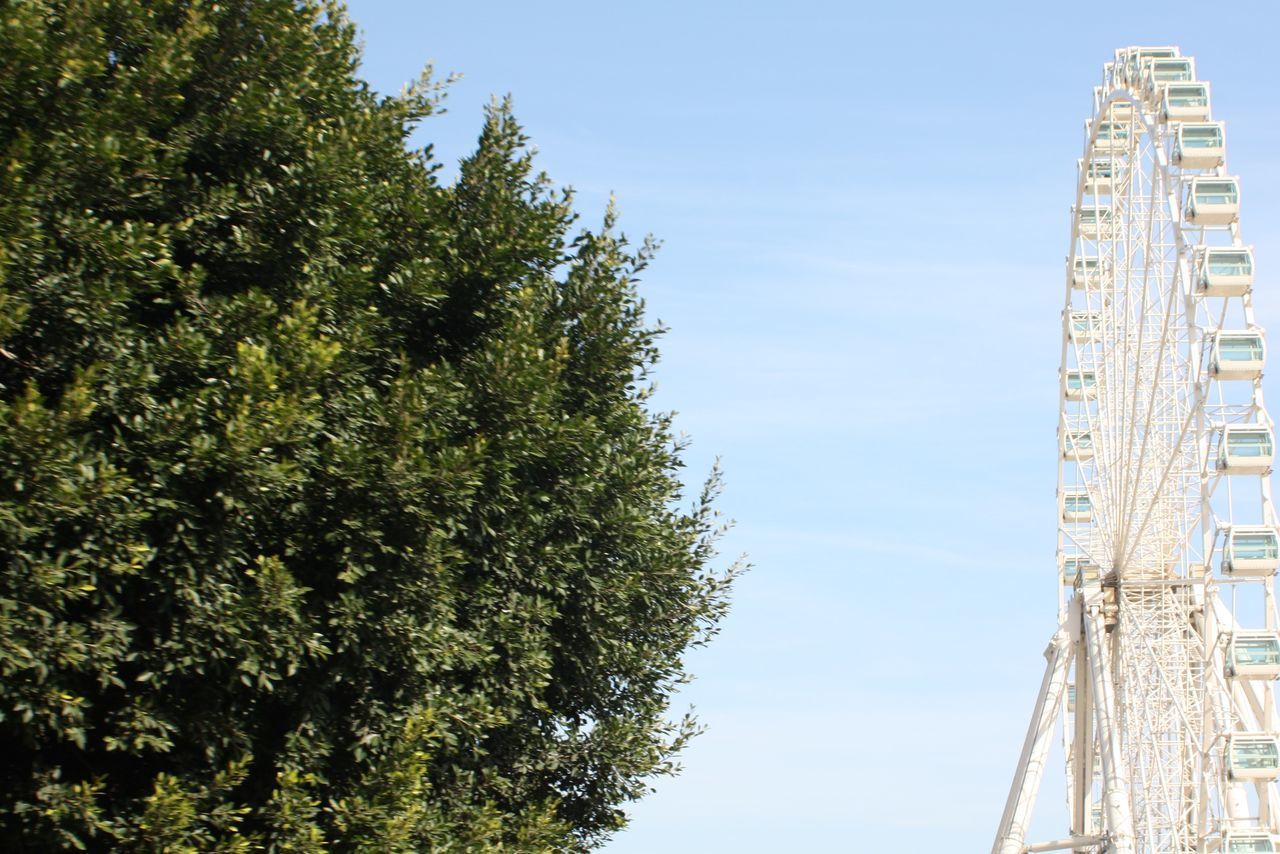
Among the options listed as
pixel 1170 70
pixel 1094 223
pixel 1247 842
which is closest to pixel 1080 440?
pixel 1094 223

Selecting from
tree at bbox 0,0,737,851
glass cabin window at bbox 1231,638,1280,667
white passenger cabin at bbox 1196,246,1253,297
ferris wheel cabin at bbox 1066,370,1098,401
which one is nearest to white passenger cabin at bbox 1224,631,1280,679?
glass cabin window at bbox 1231,638,1280,667

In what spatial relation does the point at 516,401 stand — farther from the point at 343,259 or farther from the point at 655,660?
the point at 655,660

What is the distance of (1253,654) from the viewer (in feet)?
128

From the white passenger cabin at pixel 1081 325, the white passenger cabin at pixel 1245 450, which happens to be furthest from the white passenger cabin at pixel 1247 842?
the white passenger cabin at pixel 1081 325

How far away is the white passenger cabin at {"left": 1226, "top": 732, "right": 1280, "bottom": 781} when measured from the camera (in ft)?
123

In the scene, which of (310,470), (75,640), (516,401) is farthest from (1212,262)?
(75,640)

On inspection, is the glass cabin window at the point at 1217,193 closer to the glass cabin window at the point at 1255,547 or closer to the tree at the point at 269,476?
the glass cabin window at the point at 1255,547

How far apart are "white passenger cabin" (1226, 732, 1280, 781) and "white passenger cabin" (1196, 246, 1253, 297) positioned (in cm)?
1019

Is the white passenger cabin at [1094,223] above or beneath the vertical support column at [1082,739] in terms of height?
above

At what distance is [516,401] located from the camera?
61.8 feet

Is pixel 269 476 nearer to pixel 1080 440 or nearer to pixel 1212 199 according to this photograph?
pixel 1212 199

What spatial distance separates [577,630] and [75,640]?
7078mm

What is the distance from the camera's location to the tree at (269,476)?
51.4 feet

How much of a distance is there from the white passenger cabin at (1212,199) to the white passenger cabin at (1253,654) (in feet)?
32.3
